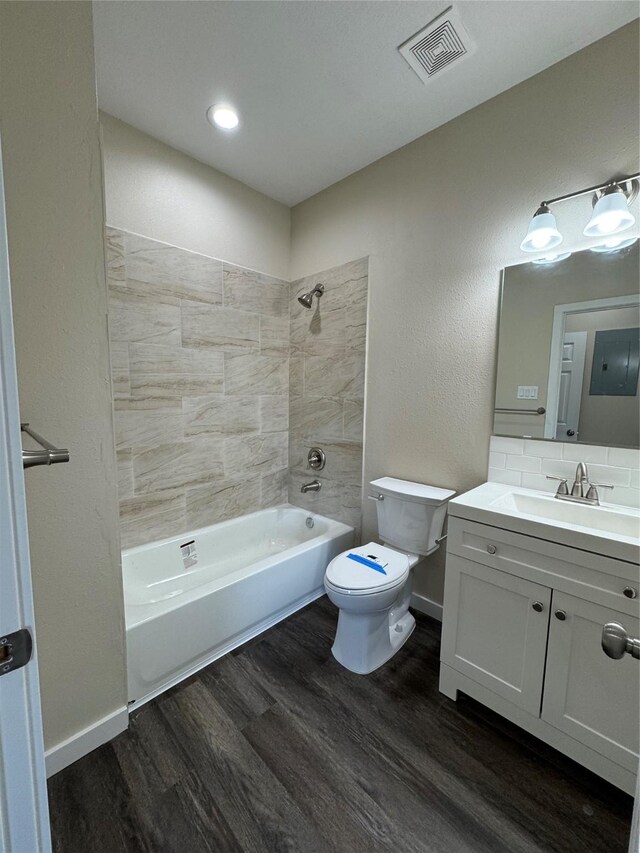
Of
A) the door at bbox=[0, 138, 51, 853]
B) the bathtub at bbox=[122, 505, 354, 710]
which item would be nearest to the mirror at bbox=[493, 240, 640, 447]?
the bathtub at bbox=[122, 505, 354, 710]

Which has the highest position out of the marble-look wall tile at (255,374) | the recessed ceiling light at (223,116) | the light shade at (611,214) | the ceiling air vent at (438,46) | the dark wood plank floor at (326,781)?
the ceiling air vent at (438,46)

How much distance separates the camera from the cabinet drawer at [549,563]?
3.57 ft

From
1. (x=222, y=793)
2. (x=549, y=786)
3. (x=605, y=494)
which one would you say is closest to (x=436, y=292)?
(x=605, y=494)

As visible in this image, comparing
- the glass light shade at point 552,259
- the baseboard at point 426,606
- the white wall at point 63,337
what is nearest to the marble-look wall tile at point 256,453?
the white wall at point 63,337

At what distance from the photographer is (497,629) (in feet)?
4.44

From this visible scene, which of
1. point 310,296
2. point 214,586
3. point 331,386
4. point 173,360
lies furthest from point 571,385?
point 173,360

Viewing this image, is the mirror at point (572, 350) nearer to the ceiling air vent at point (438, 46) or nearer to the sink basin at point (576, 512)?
the sink basin at point (576, 512)

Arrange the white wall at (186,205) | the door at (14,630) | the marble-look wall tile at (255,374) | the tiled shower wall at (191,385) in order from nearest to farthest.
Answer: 1. the door at (14,630)
2. the white wall at (186,205)
3. the tiled shower wall at (191,385)
4. the marble-look wall tile at (255,374)

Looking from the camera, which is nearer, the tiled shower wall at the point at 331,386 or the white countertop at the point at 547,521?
the white countertop at the point at 547,521

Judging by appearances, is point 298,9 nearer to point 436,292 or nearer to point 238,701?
point 436,292

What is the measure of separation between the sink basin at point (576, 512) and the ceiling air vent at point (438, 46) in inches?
73.8

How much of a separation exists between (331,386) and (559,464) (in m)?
1.45

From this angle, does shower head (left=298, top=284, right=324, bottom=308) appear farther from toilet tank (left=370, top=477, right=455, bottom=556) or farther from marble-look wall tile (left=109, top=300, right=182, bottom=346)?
toilet tank (left=370, top=477, right=455, bottom=556)

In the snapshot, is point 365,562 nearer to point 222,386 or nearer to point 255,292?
point 222,386
